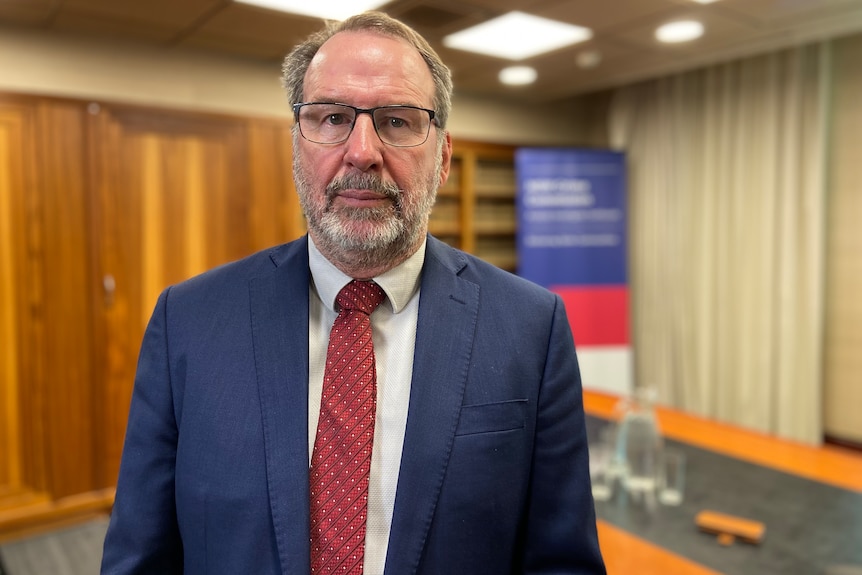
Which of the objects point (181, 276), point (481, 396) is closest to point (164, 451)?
point (481, 396)

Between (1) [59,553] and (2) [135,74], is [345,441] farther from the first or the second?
(2) [135,74]

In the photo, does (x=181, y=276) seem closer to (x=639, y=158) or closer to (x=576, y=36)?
(x=576, y=36)

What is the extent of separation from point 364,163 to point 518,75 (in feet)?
12.6

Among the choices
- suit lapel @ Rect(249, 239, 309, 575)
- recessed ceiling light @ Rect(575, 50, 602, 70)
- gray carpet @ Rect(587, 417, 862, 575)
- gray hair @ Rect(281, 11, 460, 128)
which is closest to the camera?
suit lapel @ Rect(249, 239, 309, 575)

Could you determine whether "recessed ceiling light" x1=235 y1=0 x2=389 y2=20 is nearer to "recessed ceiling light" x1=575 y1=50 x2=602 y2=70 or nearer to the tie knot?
"recessed ceiling light" x1=575 y1=50 x2=602 y2=70

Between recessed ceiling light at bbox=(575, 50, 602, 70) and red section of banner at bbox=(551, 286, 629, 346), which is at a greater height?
recessed ceiling light at bbox=(575, 50, 602, 70)

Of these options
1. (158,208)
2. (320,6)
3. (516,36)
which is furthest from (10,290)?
(516,36)

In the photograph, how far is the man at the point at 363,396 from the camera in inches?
38.5

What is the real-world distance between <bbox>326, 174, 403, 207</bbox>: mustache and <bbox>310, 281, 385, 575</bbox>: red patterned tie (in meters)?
0.16

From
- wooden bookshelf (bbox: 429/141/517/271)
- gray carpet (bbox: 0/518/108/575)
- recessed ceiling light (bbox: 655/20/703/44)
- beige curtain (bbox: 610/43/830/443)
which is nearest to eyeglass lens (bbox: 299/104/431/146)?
gray carpet (bbox: 0/518/108/575)

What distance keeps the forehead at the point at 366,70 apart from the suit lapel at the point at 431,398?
30 cm

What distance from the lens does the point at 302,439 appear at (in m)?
0.99

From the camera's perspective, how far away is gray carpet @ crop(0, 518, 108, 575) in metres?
2.58

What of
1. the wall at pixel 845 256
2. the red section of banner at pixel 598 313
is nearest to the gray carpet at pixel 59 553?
the red section of banner at pixel 598 313
